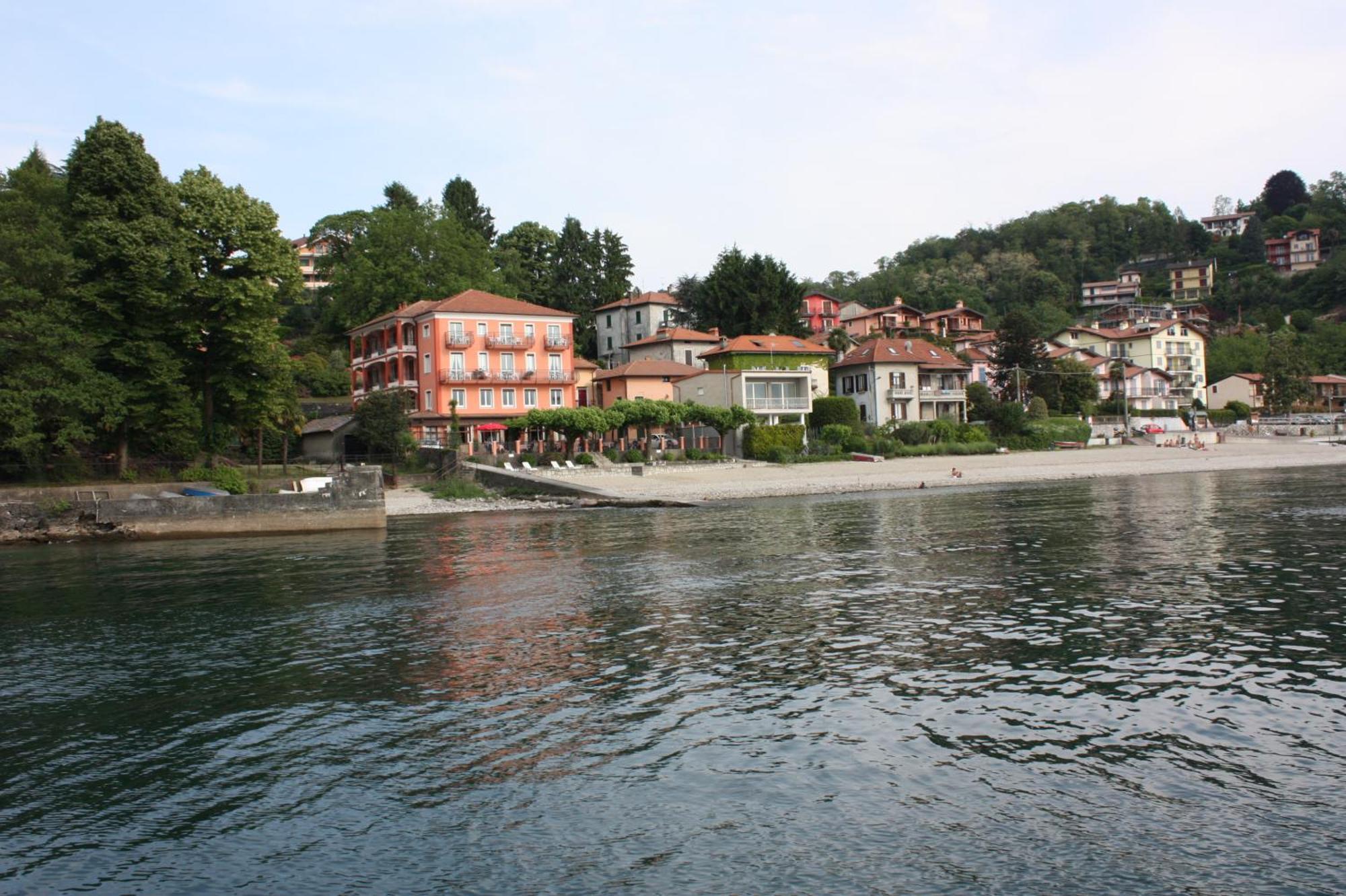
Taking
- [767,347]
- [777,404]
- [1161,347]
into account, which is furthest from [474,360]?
[1161,347]

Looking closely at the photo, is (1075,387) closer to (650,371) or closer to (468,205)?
(650,371)

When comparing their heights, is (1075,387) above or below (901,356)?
below

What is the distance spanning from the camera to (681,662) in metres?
12.3

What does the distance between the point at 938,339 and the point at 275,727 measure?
3989 inches

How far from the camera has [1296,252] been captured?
159375 mm

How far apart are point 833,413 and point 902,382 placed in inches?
373

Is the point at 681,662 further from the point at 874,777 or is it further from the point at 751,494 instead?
the point at 751,494

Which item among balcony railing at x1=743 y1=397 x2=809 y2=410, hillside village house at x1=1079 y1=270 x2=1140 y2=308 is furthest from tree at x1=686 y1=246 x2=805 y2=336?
hillside village house at x1=1079 y1=270 x2=1140 y2=308

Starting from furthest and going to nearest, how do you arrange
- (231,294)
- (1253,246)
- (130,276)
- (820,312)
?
(1253,246)
(820,312)
(231,294)
(130,276)

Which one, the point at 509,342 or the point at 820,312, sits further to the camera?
the point at 820,312

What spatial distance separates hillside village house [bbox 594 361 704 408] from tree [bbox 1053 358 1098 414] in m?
35.4

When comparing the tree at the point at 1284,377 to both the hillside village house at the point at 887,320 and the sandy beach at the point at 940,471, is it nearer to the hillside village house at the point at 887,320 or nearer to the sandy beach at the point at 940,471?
the sandy beach at the point at 940,471

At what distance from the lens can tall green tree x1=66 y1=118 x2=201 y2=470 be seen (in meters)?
37.5

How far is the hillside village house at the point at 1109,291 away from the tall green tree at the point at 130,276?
14542cm
